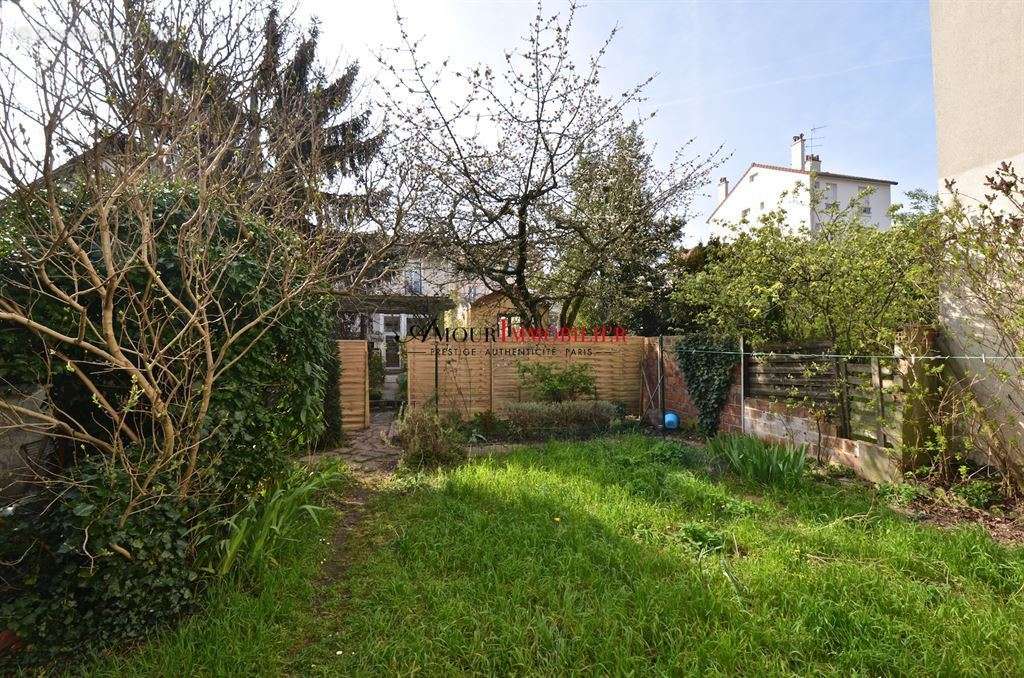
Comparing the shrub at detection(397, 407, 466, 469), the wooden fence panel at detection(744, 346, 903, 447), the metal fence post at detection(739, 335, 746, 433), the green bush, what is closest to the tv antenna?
the metal fence post at detection(739, 335, 746, 433)

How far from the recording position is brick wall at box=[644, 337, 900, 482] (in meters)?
5.12

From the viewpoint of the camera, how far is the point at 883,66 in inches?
284

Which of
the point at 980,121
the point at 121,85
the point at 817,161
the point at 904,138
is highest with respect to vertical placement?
the point at 817,161

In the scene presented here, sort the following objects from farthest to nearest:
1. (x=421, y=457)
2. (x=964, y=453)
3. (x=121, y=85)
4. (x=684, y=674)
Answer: (x=421, y=457) < (x=964, y=453) < (x=121, y=85) < (x=684, y=674)

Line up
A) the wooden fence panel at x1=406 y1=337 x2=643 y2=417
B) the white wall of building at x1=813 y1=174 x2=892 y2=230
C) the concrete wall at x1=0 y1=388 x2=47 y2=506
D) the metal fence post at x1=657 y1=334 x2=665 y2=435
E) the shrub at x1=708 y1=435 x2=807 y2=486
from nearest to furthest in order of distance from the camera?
the concrete wall at x1=0 y1=388 x2=47 y2=506 → the shrub at x1=708 y1=435 x2=807 y2=486 → the metal fence post at x1=657 y1=334 x2=665 y2=435 → the wooden fence panel at x1=406 y1=337 x2=643 y2=417 → the white wall of building at x1=813 y1=174 x2=892 y2=230

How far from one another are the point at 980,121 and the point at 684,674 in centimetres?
592

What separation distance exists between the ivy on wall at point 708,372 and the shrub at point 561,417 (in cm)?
157

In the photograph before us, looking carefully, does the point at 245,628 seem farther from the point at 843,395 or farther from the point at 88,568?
the point at 843,395

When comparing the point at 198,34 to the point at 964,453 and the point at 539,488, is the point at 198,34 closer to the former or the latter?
the point at 539,488

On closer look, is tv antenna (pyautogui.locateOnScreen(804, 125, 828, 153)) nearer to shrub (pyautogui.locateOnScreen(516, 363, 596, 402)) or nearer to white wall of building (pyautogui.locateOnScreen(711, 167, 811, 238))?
white wall of building (pyautogui.locateOnScreen(711, 167, 811, 238))

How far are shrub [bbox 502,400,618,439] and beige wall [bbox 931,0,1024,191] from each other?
224 inches

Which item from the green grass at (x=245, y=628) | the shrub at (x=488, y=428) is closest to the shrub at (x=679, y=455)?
the shrub at (x=488, y=428)

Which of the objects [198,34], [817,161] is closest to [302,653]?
[198,34]

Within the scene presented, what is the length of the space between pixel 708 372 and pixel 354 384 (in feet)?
21.5
